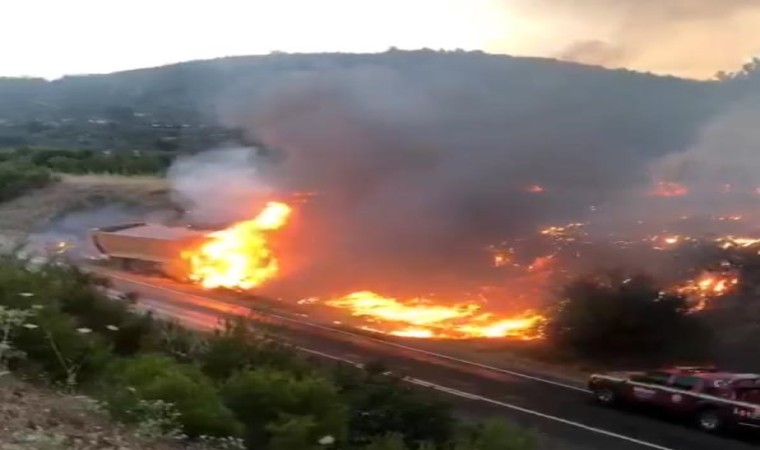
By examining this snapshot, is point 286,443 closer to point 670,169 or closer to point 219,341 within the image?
point 219,341

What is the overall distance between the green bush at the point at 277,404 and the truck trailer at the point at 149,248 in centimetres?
2558

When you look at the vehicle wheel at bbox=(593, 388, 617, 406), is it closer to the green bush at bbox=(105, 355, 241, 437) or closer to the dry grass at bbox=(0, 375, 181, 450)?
the green bush at bbox=(105, 355, 241, 437)

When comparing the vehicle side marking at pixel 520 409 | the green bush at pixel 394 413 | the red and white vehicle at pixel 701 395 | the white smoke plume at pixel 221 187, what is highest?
the white smoke plume at pixel 221 187

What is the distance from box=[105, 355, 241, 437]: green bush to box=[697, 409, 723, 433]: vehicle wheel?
42.4ft

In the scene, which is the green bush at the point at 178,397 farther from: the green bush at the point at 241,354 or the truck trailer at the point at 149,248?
the truck trailer at the point at 149,248

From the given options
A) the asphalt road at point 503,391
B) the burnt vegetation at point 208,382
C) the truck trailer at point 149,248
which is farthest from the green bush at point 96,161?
the burnt vegetation at point 208,382

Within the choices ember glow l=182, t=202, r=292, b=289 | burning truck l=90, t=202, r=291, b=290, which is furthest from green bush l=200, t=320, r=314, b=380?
burning truck l=90, t=202, r=291, b=290

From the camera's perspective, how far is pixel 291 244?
37.4 metres

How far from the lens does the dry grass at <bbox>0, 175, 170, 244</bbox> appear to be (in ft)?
154

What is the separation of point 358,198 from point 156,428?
90.8ft

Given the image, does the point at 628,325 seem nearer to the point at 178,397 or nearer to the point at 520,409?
the point at 520,409

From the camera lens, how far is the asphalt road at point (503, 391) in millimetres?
19047

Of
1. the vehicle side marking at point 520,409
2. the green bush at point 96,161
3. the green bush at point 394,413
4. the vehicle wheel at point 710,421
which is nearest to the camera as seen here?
the green bush at point 394,413

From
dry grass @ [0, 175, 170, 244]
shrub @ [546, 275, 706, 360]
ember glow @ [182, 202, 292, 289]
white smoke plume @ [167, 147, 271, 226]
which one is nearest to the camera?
shrub @ [546, 275, 706, 360]
